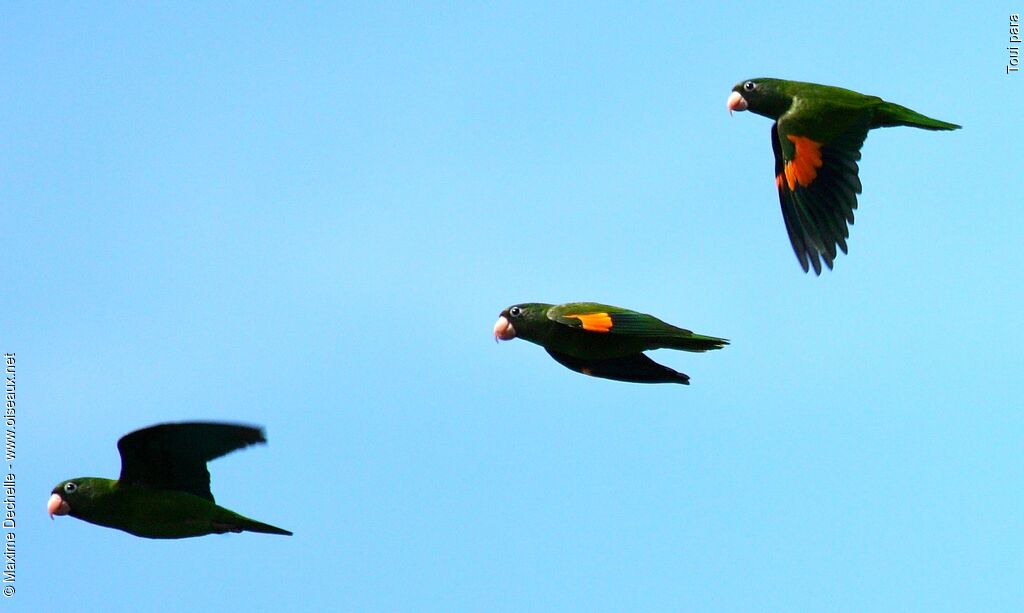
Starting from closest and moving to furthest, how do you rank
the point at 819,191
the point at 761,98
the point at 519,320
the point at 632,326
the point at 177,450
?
the point at 632,326 < the point at 177,450 < the point at 519,320 < the point at 819,191 < the point at 761,98

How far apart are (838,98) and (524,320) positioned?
3.84 meters

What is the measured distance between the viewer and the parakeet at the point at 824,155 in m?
12.7

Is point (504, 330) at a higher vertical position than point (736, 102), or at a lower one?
lower

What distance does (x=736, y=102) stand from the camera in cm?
1372

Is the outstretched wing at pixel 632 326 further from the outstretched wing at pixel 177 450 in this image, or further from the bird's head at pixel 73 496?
the bird's head at pixel 73 496

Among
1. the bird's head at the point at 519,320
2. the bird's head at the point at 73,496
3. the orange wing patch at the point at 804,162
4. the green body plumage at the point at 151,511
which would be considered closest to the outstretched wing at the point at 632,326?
the bird's head at the point at 519,320

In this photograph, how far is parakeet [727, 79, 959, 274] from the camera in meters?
12.7

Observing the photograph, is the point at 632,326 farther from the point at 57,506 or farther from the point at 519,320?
the point at 57,506

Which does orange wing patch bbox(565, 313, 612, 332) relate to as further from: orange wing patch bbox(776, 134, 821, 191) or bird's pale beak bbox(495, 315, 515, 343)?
orange wing patch bbox(776, 134, 821, 191)

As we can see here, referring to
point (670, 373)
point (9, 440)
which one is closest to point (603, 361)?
point (670, 373)

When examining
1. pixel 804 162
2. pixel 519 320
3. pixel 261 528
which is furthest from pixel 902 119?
pixel 261 528

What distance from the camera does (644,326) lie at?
36.5 ft

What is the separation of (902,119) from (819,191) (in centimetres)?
108

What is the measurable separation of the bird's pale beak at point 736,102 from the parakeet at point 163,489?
19.4ft
